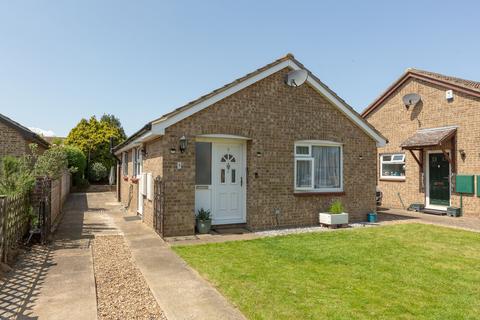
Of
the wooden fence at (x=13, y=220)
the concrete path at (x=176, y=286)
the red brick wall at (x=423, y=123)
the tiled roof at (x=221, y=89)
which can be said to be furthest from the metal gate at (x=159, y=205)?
the red brick wall at (x=423, y=123)

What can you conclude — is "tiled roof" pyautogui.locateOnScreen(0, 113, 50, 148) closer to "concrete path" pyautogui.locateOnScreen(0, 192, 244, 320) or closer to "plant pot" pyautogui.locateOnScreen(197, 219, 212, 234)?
"concrete path" pyautogui.locateOnScreen(0, 192, 244, 320)

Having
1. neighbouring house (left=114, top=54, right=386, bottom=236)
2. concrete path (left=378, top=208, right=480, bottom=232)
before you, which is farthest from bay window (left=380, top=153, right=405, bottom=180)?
neighbouring house (left=114, top=54, right=386, bottom=236)

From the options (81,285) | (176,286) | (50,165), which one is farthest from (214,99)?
(50,165)

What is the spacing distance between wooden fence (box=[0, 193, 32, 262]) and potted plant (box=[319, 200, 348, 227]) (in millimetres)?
8402

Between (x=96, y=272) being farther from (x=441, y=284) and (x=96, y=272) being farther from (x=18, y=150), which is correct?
(x=18, y=150)

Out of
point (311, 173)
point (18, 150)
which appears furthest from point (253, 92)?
point (18, 150)

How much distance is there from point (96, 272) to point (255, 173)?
5246 millimetres

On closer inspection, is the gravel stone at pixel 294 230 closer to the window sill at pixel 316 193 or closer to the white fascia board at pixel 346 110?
the window sill at pixel 316 193

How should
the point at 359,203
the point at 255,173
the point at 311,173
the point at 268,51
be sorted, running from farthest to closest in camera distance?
1. the point at 268,51
2. the point at 359,203
3. the point at 311,173
4. the point at 255,173

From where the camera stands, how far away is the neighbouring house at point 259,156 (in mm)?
8539

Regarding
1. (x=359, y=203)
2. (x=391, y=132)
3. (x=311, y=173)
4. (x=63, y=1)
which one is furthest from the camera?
(x=391, y=132)

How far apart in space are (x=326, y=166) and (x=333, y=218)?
1.98 metres

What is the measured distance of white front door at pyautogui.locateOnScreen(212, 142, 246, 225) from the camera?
31.0ft

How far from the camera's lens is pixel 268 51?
42.1 feet
